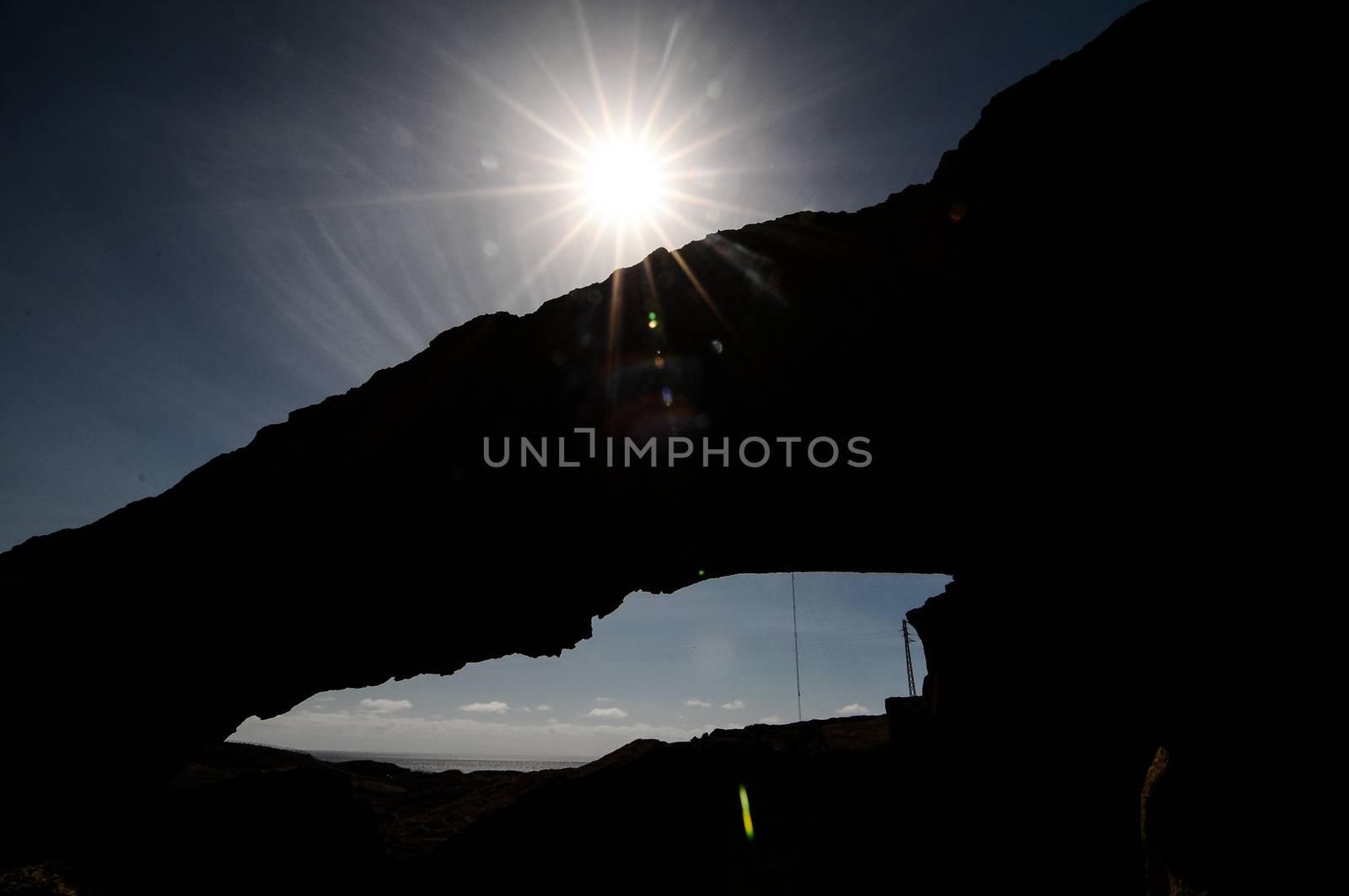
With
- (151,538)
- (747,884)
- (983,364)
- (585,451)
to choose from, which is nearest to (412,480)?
(585,451)

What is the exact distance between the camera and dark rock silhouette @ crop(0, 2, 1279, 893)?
480 cm

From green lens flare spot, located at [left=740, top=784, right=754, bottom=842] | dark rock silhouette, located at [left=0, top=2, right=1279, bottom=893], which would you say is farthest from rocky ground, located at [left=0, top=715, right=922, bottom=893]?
dark rock silhouette, located at [left=0, top=2, right=1279, bottom=893]

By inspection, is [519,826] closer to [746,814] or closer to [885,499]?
[746,814]

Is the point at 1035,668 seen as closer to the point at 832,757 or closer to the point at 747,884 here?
the point at 747,884

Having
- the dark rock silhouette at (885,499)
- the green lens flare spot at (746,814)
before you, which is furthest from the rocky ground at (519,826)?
the dark rock silhouette at (885,499)

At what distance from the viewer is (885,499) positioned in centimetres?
891

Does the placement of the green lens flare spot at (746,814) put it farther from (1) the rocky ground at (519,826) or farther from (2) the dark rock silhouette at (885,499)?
(2) the dark rock silhouette at (885,499)

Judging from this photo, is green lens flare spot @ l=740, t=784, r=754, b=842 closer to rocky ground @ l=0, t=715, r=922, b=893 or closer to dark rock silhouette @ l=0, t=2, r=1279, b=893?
rocky ground @ l=0, t=715, r=922, b=893

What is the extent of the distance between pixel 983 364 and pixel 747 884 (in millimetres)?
7789

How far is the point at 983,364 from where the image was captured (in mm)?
7301

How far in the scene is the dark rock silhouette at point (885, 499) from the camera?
4797 millimetres

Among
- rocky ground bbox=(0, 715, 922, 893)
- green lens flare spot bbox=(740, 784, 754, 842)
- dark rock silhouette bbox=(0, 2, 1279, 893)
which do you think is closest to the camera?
dark rock silhouette bbox=(0, 2, 1279, 893)

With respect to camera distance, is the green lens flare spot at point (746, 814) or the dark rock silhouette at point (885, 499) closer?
the dark rock silhouette at point (885, 499)

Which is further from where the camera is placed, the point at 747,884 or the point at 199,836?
the point at 747,884
